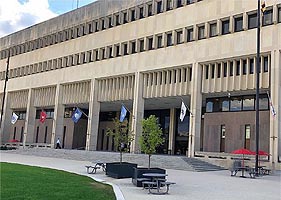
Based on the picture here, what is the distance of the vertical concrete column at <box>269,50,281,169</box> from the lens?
28.0 meters

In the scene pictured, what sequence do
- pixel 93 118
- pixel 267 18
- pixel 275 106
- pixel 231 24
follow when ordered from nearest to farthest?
pixel 275 106 → pixel 267 18 → pixel 231 24 → pixel 93 118

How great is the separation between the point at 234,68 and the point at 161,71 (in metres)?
8.69

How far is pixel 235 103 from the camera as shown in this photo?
35.5m

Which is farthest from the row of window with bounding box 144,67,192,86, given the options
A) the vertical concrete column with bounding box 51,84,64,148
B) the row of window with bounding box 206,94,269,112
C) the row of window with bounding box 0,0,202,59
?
the vertical concrete column with bounding box 51,84,64,148

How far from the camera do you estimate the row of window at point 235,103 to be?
1305 inches

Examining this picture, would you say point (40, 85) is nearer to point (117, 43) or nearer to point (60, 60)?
point (60, 60)

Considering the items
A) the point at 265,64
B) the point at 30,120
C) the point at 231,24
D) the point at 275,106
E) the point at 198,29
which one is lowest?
the point at 30,120

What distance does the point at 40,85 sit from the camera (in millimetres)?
53312

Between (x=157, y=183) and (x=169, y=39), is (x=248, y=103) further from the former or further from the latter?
(x=157, y=183)

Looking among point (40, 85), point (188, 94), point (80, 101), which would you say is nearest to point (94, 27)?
point (80, 101)

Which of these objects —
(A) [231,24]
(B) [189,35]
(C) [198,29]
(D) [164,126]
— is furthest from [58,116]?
(A) [231,24]

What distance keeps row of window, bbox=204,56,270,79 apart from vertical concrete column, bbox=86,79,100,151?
15.8m

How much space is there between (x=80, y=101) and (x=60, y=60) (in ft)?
26.5

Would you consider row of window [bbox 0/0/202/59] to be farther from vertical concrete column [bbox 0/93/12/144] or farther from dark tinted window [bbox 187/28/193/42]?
vertical concrete column [bbox 0/93/12/144]
